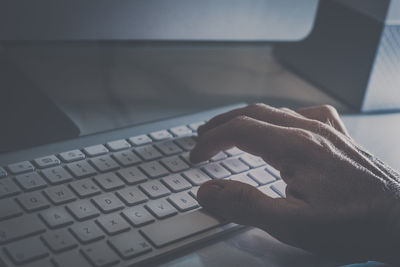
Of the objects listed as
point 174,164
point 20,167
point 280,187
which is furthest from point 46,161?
point 280,187

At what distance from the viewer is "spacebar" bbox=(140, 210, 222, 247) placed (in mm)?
442

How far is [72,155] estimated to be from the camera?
0.52m

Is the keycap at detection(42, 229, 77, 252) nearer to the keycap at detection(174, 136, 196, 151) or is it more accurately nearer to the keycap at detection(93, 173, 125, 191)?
the keycap at detection(93, 173, 125, 191)

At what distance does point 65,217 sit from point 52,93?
1.03 feet

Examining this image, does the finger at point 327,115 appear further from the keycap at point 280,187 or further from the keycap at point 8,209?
the keycap at point 8,209

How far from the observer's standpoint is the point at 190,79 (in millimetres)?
830

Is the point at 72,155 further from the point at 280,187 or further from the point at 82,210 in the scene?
the point at 280,187

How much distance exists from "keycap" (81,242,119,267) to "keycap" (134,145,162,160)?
140mm

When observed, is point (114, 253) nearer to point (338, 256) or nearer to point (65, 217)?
point (65, 217)

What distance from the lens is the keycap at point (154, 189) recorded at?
489 mm

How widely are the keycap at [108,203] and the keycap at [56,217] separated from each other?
3cm

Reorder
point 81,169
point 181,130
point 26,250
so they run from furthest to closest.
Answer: point 181,130 < point 81,169 < point 26,250

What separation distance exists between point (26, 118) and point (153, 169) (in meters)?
0.19

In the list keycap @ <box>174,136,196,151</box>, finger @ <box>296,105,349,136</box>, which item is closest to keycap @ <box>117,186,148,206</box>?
keycap @ <box>174,136,196,151</box>
